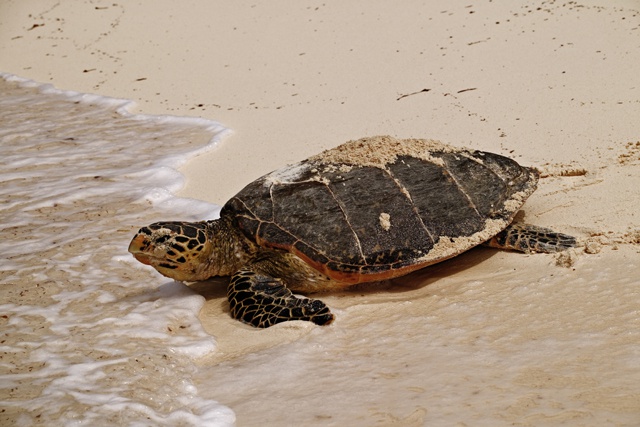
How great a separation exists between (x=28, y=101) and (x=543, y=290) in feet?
22.4

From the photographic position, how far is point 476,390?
105 inches

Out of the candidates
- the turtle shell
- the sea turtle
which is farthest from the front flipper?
the turtle shell

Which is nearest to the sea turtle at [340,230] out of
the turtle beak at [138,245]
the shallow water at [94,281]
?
the turtle beak at [138,245]

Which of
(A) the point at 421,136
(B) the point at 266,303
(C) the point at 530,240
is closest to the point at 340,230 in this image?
(B) the point at 266,303

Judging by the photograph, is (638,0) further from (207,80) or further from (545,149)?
(207,80)

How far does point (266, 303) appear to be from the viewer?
3.66 metres

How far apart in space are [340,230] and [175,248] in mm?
958

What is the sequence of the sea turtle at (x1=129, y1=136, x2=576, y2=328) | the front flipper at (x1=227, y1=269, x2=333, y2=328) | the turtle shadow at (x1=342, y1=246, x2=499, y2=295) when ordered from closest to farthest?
1. the front flipper at (x1=227, y1=269, x2=333, y2=328)
2. the sea turtle at (x1=129, y1=136, x2=576, y2=328)
3. the turtle shadow at (x1=342, y1=246, x2=499, y2=295)

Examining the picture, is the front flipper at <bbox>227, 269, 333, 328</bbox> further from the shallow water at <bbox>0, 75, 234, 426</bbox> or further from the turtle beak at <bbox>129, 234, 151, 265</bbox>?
the turtle beak at <bbox>129, 234, 151, 265</bbox>

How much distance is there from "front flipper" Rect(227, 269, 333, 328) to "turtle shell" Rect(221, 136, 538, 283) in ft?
0.73

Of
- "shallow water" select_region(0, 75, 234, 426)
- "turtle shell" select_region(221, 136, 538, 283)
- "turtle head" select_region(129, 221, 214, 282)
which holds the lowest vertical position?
"shallow water" select_region(0, 75, 234, 426)

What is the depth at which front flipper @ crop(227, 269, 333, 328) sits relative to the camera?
3.52 metres

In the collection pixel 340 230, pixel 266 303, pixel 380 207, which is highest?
pixel 380 207

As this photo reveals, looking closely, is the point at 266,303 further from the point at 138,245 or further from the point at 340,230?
the point at 138,245
